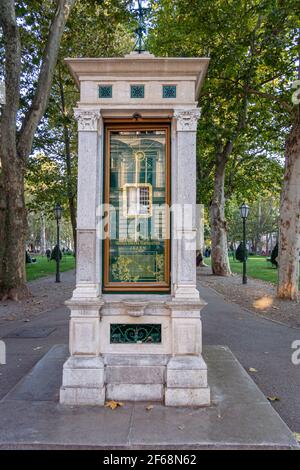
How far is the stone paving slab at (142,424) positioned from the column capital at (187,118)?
3.51 meters

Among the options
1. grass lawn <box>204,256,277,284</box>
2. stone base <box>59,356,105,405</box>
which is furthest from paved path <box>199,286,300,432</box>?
grass lawn <box>204,256,277,284</box>

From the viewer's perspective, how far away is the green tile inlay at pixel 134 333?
15.0 feet

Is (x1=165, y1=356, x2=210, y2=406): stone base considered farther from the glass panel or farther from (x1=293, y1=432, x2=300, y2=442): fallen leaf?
the glass panel

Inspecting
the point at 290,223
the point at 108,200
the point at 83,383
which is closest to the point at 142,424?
the point at 83,383

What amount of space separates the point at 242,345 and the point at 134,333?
362 cm

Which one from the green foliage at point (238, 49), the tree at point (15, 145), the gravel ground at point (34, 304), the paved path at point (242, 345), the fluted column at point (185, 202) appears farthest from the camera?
the green foliage at point (238, 49)

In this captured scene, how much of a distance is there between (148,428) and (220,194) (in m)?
18.7

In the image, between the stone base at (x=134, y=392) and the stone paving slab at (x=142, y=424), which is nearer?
the stone paving slab at (x=142, y=424)

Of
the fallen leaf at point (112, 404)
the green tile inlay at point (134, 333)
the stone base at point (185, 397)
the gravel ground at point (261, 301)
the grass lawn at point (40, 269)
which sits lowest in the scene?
the grass lawn at point (40, 269)

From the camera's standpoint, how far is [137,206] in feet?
16.2

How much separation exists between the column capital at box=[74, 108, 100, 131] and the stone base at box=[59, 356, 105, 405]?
2993 mm

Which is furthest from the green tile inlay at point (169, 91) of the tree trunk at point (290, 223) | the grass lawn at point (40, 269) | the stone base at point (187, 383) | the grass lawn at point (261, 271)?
the grass lawn at point (40, 269)

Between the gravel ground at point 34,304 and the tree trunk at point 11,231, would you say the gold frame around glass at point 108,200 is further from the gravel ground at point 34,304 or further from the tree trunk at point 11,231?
the tree trunk at point 11,231
